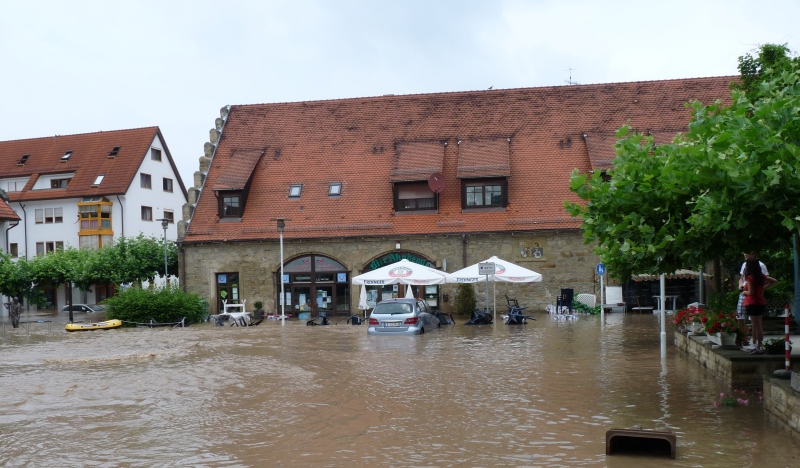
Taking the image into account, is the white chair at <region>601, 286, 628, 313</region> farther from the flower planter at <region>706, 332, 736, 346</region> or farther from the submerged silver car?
the flower planter at <region>706, 332, 736, 346</region>

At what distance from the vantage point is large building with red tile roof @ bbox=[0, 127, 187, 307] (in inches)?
1903

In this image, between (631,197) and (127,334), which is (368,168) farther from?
(631,197)

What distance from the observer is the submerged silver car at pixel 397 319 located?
22297mm

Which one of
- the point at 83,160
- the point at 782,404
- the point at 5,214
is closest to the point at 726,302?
the point at 782,404

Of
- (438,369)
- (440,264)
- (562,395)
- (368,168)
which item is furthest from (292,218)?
(562,395)

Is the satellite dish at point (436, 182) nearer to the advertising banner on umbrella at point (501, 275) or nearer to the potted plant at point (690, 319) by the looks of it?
the advertising banner on umbrella at point (501, 275)

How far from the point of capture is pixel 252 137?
36.6m

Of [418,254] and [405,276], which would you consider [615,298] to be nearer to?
[418,254]

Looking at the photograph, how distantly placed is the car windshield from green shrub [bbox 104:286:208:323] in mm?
11228

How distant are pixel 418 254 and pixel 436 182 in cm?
301

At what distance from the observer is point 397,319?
→ 22.3 m

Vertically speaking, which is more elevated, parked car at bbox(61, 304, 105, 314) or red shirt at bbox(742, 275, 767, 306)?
red shirt at bbox(742, 275, 767, 306)

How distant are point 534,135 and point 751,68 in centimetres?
1506

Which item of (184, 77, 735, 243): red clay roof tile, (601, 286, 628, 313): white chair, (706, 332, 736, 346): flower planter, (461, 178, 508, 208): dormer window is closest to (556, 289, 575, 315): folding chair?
(601, 286, 628, 313): white chair
